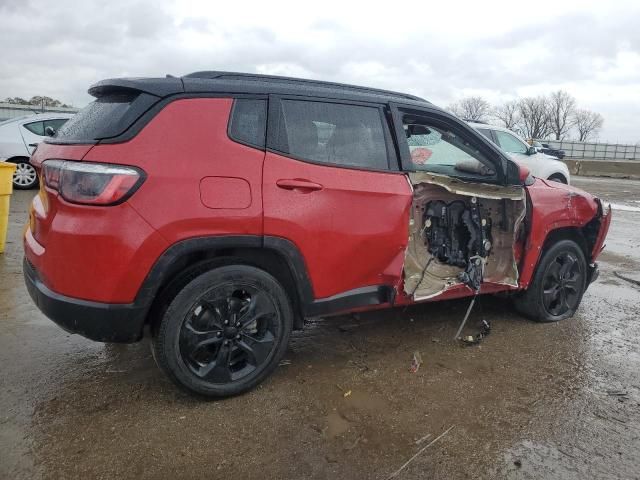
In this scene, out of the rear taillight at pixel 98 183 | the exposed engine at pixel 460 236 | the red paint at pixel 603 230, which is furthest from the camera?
the red paint at pixel 603 230

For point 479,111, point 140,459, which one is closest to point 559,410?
point 140,459

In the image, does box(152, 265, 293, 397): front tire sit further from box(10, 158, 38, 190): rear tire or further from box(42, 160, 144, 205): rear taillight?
box(10, 158, 38, 190): rear tire

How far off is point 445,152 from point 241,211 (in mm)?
1836

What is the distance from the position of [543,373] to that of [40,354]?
341 cm

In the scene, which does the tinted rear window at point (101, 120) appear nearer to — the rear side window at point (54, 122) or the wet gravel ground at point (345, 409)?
the wet gravel ground at point (345, 409)

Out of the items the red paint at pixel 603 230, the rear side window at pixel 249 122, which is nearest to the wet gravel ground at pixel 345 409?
the red paint at pixel 603 230

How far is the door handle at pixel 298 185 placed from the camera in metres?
2.91

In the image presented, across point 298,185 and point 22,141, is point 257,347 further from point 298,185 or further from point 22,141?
point 22,141

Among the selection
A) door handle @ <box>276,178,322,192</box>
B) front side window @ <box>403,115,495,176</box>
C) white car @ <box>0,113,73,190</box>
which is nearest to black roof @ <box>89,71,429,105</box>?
front side window @ <box>403,115,495,176</box>

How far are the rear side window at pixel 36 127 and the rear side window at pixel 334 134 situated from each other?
9456 millimetres

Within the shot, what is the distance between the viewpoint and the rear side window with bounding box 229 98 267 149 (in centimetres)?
287

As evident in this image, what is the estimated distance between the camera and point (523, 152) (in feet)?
36.0

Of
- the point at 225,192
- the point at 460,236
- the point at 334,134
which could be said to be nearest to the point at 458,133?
the point at 460,236

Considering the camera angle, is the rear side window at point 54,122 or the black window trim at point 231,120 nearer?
the black window trim at point 231,120
